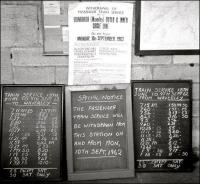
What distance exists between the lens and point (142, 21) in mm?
2619

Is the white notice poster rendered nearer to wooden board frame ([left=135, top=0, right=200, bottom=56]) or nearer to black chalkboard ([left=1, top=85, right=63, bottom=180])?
wooden board frame ([left=135, top=0, right=200, bottom=56])

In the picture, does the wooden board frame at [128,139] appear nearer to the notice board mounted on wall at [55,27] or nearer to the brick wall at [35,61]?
the brick wall at [35,61]

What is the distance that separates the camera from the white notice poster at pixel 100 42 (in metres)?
2.61

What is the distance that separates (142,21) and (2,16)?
1.29 metres

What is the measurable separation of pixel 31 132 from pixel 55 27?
3.24 ft

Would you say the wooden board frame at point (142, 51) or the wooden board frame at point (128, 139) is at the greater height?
the wooden board frame at point (142, 51)

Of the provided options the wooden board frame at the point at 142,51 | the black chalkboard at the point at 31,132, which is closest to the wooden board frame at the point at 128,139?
the black chalkboard at the point at 31,132

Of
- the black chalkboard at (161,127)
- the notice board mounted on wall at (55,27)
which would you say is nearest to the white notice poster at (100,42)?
the notice board mounted on wall at (55,27)

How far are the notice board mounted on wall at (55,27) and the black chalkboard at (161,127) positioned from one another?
0.77 metres

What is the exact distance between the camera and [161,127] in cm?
265

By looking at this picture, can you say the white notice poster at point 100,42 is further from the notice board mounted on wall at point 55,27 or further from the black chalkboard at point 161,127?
the black chalkboard at point 161,127

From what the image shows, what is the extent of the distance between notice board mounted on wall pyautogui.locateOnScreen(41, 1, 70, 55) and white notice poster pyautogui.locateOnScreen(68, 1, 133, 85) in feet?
0.16

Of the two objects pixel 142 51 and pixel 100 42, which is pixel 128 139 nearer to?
pixel 142 51

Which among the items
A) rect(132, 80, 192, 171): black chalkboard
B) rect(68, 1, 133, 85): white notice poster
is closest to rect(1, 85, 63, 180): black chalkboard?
rect(68, 1, 133, 85): white notice poster
